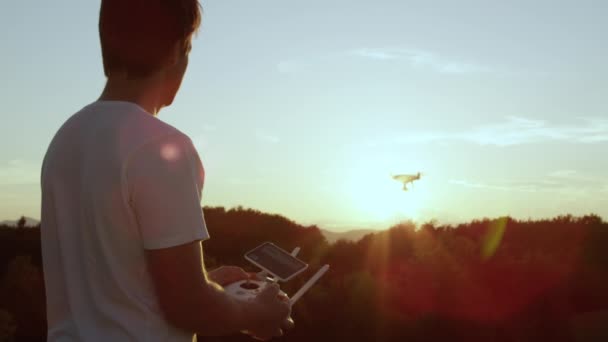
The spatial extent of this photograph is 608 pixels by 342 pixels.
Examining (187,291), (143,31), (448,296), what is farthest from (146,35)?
(448,296)

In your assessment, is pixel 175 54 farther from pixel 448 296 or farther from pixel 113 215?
pixel 448 296

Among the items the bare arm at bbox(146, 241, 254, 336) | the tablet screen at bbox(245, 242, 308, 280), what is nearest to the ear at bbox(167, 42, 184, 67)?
the bare arm at bbox(146, 241, 254, 336)

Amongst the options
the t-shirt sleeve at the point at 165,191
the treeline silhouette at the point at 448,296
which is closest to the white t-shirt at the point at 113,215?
A: the t-shirt sleeve at the point at 165,191

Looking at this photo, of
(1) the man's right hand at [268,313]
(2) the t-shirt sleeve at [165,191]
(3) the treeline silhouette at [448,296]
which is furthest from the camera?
(3) the treeline silhouette at [448,296]

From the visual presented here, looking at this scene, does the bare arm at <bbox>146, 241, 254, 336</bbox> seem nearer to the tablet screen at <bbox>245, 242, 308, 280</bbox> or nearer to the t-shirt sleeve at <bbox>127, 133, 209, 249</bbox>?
the t-shirt sleeve at <bbox>127, 133, 209, 249</bbox>

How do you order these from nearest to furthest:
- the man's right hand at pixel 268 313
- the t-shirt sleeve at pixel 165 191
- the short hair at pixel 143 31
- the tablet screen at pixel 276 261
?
the t-shirt sleeve at pixel 165 191
the short hair at pixel 143 31
the man's right hand at pixel 268 313
the tablet screen at pixel 276 261

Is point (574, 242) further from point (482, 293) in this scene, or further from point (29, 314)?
point (29, 314)

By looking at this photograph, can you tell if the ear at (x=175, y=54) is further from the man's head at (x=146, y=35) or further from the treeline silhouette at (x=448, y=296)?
the treeline silhouette at (x=448, y=296)

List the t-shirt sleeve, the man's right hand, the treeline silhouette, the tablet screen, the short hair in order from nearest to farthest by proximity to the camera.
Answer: the t-shirt sleeve < the short hair < the man's right hand < the tablet screen < the treeline silhouette

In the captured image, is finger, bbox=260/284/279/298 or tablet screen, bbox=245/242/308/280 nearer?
finger, bbox=260/284/279/298
